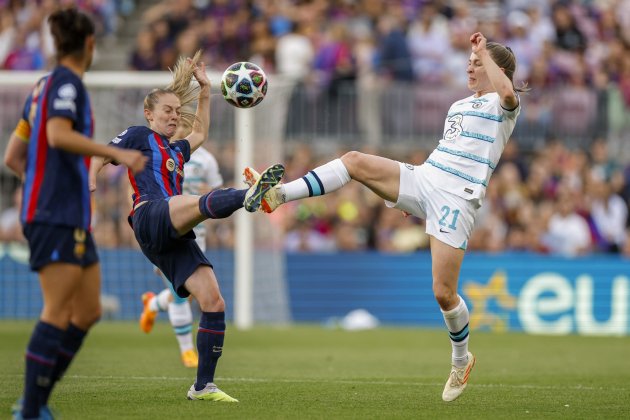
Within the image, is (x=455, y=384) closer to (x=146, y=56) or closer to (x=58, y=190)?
(x=58, y=190)

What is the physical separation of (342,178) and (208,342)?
1664 mm

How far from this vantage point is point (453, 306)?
9.53 meters

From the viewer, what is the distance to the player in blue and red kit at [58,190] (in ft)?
23.3

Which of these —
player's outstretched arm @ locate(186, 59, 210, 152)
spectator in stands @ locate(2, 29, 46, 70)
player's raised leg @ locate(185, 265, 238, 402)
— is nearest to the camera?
player's raised leg @ locate(185, 265, 238, 402)

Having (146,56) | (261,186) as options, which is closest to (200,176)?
(261,186)

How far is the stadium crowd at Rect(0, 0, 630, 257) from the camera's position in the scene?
68.4ft

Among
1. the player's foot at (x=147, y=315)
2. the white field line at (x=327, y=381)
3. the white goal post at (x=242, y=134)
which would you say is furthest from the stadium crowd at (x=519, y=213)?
the white field line at (x=327, y=381)

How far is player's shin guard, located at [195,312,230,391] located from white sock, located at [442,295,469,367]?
1.91 meters

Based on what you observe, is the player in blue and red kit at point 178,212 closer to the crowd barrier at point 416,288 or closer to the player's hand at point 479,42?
the player's hand at point 479,42

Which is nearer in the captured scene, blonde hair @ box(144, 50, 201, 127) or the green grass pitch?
the green grass pitch

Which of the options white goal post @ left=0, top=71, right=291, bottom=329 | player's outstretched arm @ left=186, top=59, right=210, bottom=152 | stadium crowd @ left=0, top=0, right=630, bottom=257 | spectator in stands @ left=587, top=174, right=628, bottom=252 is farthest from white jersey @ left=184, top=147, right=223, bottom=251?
spectator in stands @ left=587, top=174, right=628, bottom=252

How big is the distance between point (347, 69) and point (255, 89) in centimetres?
1238

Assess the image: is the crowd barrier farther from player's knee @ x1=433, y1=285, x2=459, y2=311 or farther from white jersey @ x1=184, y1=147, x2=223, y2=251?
player's knee @ x1=433, y1=285, x2=459, y2=311

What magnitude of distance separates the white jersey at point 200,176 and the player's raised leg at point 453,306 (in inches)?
169
